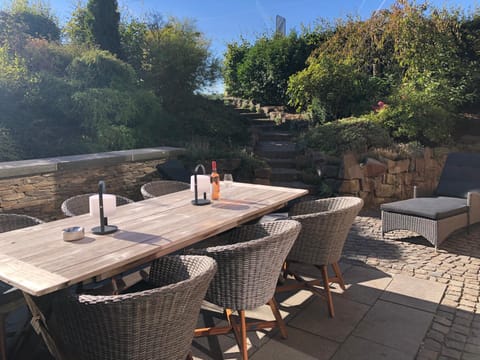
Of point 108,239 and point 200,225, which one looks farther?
point 200,225

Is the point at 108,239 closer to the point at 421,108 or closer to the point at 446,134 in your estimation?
the point at 421,108

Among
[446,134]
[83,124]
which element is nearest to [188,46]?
[83,124]

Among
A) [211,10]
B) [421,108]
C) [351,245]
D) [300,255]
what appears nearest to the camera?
[300,255]

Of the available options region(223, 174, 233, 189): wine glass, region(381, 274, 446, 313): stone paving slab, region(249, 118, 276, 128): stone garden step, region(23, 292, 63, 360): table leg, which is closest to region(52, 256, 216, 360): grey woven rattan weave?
region(23, 292, 63, 360): table leg

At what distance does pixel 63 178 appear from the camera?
4.07 m

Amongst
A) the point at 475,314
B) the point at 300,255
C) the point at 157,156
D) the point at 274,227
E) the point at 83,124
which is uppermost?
the point at 83,124

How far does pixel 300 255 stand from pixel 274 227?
0.43 m

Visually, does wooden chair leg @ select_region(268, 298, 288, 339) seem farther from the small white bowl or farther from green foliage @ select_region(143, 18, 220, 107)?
green foliage @ select_region(143, 18, 220, 107)

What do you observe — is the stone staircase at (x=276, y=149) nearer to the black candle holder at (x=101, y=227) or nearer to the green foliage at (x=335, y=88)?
the green foliage at (x=335, y=88)

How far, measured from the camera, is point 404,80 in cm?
789

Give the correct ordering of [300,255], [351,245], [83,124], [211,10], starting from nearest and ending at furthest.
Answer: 1. [300,255]
2. [351,245]
3. [83,124]
4. [211,10]

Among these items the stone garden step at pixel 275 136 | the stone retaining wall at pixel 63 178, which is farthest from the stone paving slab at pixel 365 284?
the stone garden step at pixel 275 136

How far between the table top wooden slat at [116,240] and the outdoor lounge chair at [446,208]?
5.97 ft

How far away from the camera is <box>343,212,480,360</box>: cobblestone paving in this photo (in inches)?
90.0
